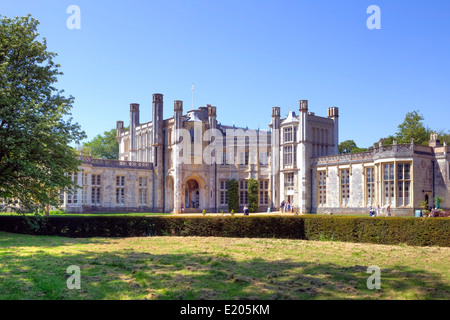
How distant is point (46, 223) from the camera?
930 inches

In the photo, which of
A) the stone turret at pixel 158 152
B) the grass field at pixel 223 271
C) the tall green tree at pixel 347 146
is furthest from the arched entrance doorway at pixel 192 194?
the grass field at pixel 223 271

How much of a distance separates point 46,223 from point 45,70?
27.1 feet

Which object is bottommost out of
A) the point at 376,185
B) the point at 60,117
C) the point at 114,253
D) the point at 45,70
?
the point at 114,253

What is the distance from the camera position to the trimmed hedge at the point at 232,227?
19.4 m

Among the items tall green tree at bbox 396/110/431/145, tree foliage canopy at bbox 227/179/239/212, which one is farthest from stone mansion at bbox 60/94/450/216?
tall green tree at bbox 396/110/431/145

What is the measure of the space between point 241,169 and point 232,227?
1264 inches

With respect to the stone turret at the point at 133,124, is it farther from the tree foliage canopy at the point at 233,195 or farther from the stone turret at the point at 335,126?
the stone turret at the point at 335,126

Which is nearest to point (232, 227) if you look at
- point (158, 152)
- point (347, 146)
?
point (158, 152)

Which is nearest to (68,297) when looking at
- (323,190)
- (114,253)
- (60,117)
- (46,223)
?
(114,253)

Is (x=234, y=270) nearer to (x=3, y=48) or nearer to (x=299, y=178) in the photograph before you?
(x=3, y=48)

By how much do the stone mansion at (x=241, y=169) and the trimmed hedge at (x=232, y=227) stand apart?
19188 mm

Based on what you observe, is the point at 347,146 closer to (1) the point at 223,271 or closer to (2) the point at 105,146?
(2) the point at 105,146

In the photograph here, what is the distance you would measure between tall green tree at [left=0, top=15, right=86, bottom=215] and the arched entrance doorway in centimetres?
3589

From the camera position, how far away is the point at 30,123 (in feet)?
64.1
